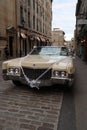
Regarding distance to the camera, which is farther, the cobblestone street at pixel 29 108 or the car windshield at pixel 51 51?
the car windshield at pixel 51 51

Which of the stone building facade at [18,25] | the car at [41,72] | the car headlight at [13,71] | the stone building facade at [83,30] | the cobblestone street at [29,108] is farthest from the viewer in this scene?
the stone building facade at [18,25]

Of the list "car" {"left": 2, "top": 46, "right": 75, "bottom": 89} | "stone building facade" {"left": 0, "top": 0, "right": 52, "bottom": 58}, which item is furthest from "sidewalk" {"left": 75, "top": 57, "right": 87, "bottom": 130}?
"stone building facade" {"left": 0, "top": 0, "right": 52, "bottom": 58}

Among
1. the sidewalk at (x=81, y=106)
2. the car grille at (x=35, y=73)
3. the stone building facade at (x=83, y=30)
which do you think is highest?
the stone building facade at (x=83, y=30)

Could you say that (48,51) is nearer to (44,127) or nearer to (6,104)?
(6,104)

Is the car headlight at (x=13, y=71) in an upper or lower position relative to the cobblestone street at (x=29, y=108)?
upper

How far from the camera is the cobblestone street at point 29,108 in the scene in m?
4.46

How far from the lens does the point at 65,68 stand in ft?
22.1

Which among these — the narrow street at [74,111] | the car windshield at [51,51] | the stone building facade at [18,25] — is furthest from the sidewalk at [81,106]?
the stone building facade at [18,25]

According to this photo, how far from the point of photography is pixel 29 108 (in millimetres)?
5488

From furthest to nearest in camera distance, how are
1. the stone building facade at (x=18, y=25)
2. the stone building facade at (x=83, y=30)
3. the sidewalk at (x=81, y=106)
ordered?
the stone building facade at (x=18, y=25) → the stone building facade at (x=83, y=30) → the sidewalk at (x=81, y=106)

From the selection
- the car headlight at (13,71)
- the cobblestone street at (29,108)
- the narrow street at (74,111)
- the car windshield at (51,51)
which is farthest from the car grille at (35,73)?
the car windshield at (51,51)

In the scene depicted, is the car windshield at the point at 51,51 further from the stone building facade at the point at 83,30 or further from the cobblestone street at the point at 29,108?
the stone building facade at the point at 83,30

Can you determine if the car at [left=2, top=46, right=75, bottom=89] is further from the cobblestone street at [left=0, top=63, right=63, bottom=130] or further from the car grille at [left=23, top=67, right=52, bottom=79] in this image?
the cobblestone street at [left=0, top=63, right=63, bottom=130]

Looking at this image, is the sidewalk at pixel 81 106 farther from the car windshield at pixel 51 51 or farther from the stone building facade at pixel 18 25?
the stone building facade at pixel 18 25
